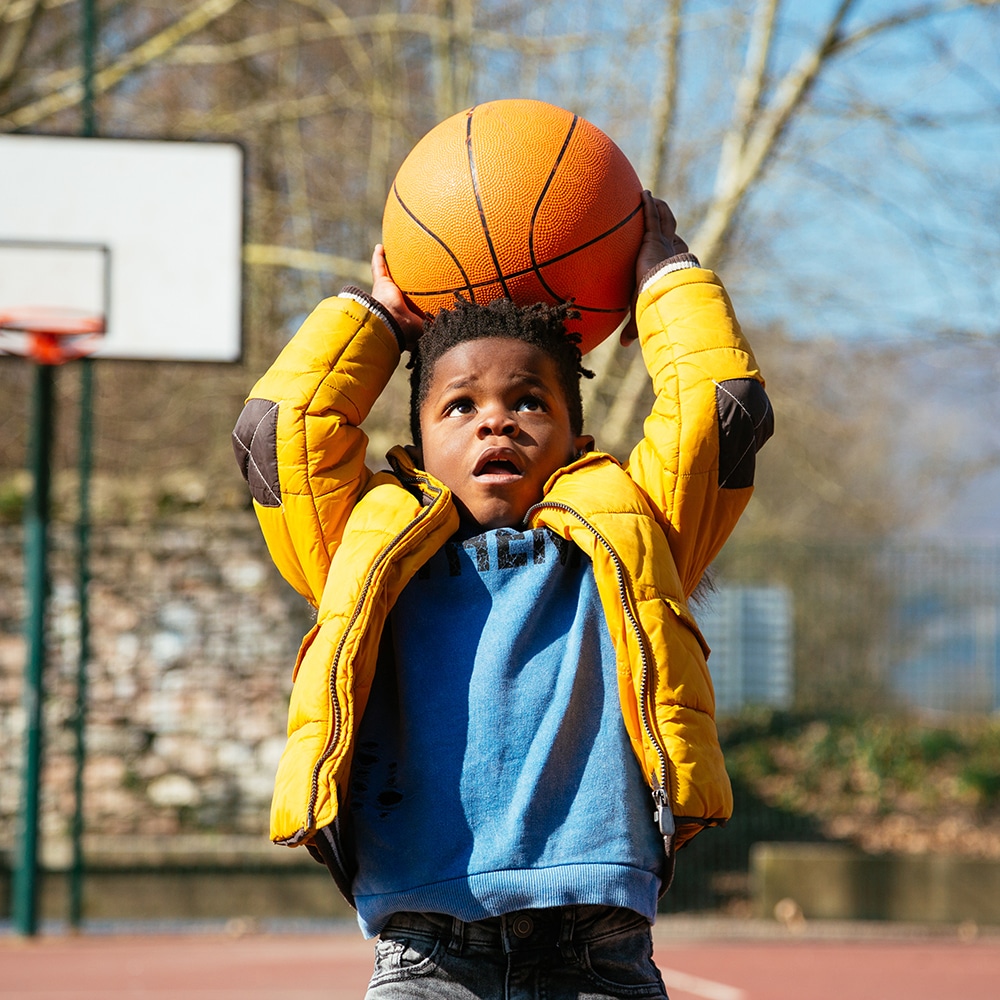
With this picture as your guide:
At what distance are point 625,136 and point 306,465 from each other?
30.3 ft

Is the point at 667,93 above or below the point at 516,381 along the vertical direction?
above

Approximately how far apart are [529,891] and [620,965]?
0.65 feet

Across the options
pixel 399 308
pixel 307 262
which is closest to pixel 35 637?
pixel 307 262

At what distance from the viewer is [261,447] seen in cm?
268

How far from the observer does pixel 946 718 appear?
37.7 ft

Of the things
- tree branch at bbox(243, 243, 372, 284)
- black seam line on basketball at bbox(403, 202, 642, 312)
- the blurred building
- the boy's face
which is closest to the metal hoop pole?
tree branch at bbox(243, 243, 372, 284)

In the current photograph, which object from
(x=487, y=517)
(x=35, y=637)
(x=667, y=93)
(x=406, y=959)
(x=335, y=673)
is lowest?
(x=35, y=637)

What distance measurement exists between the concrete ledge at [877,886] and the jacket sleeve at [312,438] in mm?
7648

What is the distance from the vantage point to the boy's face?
8.51ft

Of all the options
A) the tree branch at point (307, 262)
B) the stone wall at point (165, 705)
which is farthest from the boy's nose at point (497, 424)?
the tree branch at point (307, 262)

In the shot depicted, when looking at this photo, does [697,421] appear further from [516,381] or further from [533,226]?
[533,226]

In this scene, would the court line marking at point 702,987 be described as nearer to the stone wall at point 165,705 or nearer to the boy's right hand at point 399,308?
the stone wall at point 165,705

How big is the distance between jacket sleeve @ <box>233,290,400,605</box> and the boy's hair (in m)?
0.11

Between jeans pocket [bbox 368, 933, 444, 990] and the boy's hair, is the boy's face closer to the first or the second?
the boy's hair
